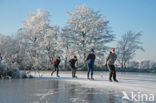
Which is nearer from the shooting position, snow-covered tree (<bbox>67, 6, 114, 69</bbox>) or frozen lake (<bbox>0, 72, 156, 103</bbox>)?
frozen lake (<bbox>0, 72, 156, 103</bbox>)

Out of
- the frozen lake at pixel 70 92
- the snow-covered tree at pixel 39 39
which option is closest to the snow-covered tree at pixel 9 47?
the snow-covered tree at pixel 39 39

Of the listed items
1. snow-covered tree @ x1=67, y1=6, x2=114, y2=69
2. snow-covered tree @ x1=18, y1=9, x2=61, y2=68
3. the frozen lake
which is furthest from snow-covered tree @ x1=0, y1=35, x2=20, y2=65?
the frozen lake

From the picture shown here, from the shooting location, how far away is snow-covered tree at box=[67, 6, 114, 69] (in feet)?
107

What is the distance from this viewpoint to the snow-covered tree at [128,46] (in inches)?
1708

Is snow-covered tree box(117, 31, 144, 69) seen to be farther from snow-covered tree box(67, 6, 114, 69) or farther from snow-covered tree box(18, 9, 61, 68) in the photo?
snow-covered tree box(18, 9, 61, 68)

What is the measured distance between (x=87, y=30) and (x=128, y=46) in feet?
49.5

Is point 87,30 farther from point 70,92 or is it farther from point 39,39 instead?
point 70,92

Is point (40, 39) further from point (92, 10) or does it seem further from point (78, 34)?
point (92, 10)

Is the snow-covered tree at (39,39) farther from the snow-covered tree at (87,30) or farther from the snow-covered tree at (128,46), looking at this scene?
the snow-covered tree at (128,46)

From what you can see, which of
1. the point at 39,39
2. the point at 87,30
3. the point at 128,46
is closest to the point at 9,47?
the point at 39,39

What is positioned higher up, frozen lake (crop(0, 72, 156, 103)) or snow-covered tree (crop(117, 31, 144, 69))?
snow-covered tree (crop(117, 31, 144, 69))

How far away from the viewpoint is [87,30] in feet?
109

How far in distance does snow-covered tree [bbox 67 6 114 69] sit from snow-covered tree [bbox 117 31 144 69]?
10.6 meters

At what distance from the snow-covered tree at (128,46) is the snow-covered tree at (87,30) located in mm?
10555
